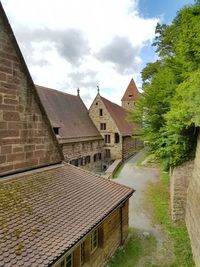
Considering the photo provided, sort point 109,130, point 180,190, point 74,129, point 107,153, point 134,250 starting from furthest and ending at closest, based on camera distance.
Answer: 1. point 107,153
2. point 109,130
3. point 74,129
4. point 180,190
5. point 134,250

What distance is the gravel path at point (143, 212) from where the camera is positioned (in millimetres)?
9594

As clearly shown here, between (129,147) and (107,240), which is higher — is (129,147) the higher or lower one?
the higher one

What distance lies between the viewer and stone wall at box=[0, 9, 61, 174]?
6676mm

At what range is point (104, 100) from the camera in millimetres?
34812

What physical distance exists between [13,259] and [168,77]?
11806 millimetres

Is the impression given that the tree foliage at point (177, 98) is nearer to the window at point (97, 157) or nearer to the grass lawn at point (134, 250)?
the grass lawn at point (134, 250)

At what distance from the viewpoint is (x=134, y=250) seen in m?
9.69

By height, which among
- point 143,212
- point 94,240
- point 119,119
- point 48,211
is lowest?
point 143,212

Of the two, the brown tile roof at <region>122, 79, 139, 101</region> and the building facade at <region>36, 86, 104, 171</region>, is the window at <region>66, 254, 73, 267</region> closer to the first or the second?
the building facade at <region>36, 86, 104, 171</region>

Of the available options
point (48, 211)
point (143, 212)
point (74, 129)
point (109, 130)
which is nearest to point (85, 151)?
point (74, 129)

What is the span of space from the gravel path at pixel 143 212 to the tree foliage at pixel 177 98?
9.92 ft

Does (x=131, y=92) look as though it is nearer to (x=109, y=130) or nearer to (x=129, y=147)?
(x=129, y=147)

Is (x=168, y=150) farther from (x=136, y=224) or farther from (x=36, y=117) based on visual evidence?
(x=36, y=117)

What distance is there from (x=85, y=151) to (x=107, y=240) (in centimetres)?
2042
